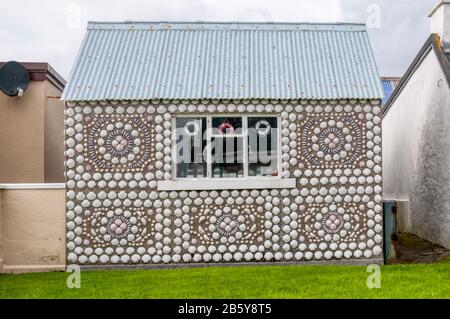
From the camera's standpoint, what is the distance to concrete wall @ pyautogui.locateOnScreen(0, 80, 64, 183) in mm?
14312

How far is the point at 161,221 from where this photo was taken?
472 inches

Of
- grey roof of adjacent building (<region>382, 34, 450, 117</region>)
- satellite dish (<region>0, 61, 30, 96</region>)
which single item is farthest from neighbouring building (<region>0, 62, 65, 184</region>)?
grey roof of adjacent building (<region>382, 34, 450, 117</region>)

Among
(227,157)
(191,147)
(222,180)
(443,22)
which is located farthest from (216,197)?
(443,22)

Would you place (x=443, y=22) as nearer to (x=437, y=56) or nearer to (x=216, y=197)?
(x=437, y=56)

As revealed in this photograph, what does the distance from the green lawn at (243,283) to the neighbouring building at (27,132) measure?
3302 mm

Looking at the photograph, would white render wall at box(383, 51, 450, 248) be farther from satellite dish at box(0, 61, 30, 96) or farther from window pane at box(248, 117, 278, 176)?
satellite dish at box(0, 61, 30, 96)

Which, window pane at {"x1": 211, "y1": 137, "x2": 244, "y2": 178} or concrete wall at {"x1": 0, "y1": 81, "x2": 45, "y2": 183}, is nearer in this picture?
window pane at {"x1": 211, "y1": 137, "x2": 244, "y2": 178}

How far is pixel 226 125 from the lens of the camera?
1215 cm

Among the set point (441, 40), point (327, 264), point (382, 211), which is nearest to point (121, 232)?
point (327, 264)

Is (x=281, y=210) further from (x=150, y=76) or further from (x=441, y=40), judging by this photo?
(x=441, y=40)

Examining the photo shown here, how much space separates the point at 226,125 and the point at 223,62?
5.19 ft

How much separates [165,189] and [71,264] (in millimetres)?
2385

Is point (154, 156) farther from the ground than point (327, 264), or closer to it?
farther from the ground

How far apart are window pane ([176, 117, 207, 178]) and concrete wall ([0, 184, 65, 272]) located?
2480 millimetres
